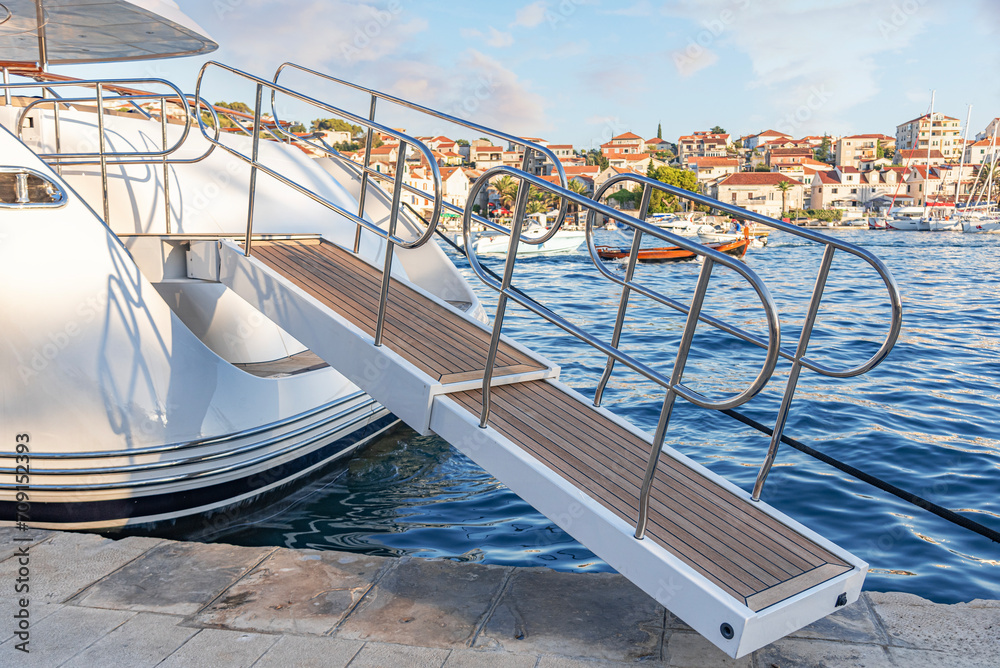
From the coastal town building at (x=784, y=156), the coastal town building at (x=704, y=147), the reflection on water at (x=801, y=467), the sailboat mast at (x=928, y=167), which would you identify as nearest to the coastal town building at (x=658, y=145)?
the coastal town building at (x=704, y=147)

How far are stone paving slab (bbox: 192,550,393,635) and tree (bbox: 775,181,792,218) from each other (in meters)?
104

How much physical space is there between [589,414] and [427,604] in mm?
1241

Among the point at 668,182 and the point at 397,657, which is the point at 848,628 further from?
the point at 668,182

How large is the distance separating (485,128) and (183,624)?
8.85ft

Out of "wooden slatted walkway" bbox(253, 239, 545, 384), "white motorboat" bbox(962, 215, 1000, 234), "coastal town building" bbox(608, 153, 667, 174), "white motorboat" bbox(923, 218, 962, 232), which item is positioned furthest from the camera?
"coastal town building" bbox(608, 153, 667, 174)

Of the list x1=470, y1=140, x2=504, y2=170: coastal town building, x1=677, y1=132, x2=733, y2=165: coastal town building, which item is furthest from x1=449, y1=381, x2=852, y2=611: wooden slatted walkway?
x1=677, y1=132, x2=733, y2=165: coastal town building

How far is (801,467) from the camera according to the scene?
232 inches

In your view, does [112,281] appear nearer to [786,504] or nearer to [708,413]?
[786,504]

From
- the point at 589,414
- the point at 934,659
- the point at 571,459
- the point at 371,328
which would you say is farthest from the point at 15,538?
the point at 934,659

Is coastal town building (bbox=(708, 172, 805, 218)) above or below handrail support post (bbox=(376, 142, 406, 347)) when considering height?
above

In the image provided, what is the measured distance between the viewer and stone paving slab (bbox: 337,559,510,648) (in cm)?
258

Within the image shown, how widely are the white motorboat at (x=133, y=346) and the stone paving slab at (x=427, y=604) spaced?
5.50 ft

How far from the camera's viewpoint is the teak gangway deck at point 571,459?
2.45m

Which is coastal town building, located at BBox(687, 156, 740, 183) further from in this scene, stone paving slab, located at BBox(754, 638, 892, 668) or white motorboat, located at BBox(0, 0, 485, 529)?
stone paving slab, located at BBox(754, 638, 892, 668)
